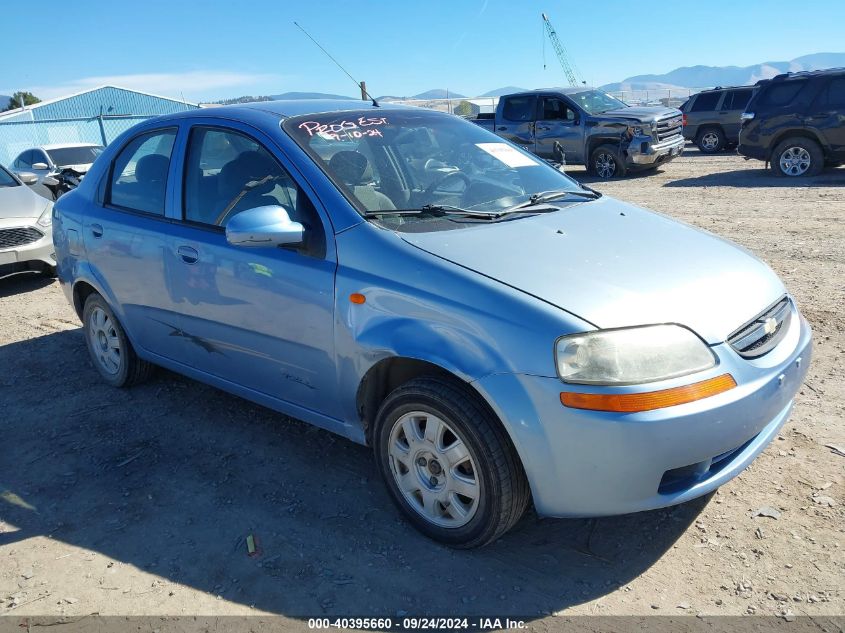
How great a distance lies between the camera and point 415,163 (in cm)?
362

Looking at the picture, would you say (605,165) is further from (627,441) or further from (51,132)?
(51,132)

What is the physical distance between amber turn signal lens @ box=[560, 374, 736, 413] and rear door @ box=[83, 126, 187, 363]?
8.01 ft

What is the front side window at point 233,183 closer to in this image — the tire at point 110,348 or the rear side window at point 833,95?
the tire at point 110,348

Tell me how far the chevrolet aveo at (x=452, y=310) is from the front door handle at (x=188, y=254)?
0.09 ft

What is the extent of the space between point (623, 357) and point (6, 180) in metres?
8.94

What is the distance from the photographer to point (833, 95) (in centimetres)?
1235

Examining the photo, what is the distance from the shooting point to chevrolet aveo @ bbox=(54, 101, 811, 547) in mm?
2455

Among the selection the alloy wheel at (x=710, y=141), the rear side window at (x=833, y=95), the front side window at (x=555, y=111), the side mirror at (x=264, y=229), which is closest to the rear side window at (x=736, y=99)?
the alloy wheel at (x=710, y=141)

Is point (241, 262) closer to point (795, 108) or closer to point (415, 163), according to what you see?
point (415, 163)

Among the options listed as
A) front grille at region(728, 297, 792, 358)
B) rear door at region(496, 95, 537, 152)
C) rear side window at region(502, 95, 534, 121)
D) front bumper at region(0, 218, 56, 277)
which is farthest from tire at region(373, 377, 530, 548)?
rear side window at region(502, 95, 534, 121)

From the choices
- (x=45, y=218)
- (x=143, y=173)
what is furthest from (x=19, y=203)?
(x=143, y=173)

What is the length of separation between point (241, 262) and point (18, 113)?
131 feet

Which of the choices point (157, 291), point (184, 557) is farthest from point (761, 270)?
point (157, 291)

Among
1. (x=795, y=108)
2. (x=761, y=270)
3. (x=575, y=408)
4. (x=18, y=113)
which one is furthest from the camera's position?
(x=18, y=113)
